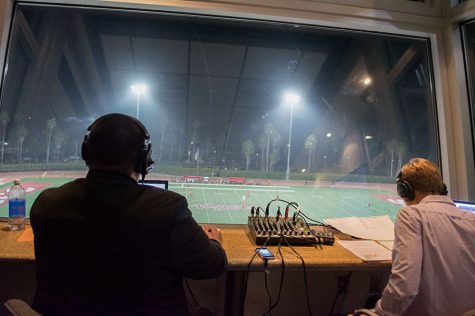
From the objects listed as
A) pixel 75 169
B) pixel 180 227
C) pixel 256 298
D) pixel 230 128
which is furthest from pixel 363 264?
pixel 75 169

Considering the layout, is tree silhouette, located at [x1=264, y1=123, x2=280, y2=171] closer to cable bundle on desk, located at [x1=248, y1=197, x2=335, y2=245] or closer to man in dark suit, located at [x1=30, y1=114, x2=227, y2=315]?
cable bundle on desk, located at [x1=248, y1=197, x2=335, y2=245]

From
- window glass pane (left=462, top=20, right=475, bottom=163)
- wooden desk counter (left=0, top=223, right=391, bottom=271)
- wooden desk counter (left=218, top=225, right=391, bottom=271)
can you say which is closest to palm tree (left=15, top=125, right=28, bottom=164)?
wooden desk counter (left=0, top=223, right=391, bottom=271)

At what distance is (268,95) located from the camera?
227 centimetres

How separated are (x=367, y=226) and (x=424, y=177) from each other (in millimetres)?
762

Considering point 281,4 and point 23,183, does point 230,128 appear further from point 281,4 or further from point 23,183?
point 23,183

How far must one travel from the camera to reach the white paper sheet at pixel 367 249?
1.33 metres

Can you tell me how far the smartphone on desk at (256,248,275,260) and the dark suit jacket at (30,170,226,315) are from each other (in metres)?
0.58

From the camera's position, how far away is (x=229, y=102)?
2.22m

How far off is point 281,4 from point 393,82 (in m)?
1.25

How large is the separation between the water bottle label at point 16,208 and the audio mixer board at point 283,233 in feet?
4.96

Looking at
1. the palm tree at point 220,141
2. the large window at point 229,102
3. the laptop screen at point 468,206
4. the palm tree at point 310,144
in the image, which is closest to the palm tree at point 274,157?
the large window at point 229,102

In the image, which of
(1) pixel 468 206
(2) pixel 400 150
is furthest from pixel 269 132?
(1) pixel 468 206

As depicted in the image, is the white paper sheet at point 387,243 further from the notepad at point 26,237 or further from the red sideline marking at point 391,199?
the notepad at point 26,237

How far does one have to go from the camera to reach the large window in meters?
1.91
